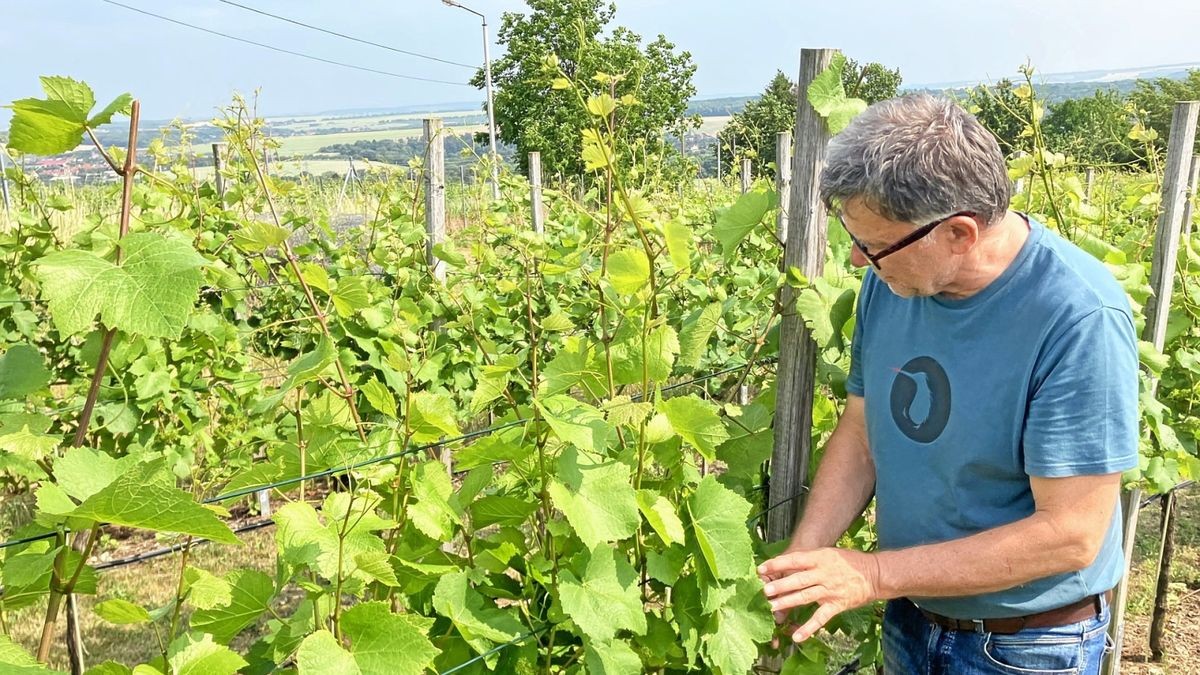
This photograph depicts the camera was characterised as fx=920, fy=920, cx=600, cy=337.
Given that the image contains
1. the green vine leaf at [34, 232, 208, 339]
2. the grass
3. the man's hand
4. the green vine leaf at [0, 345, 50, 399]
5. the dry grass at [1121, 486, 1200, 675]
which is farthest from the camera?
the grass

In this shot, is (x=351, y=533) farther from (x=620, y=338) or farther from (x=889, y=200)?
(x=889, y=200)

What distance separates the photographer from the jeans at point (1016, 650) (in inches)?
60.6

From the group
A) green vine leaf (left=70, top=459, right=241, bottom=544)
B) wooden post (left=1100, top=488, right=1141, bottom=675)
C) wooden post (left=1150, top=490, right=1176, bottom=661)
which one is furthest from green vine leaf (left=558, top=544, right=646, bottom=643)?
wooden post (left=1150, top=490, right=1176, bottom=661)

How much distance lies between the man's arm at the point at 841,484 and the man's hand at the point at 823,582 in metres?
0.22

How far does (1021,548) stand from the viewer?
1.39 m

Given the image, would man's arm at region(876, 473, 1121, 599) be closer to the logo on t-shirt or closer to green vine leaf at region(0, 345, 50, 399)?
the logo on t-shirt

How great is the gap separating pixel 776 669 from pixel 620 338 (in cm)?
90

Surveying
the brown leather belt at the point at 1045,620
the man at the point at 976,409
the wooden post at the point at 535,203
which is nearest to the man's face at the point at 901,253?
the man at the point at 976,409

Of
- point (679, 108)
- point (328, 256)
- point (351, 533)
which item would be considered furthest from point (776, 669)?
point (679, 108)

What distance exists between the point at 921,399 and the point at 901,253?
0.29 meters

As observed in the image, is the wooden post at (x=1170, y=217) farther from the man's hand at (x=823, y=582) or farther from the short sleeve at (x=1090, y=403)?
the man's hand at (x=823, y=582)

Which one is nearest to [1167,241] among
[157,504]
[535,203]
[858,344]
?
[858,344]

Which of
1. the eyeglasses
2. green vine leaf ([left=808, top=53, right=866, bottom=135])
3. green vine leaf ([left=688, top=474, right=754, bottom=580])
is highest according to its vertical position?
green vine leaf ([left=808, top=53, right=866, bottom=135])

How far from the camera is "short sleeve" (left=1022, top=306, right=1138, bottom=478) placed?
134cm
